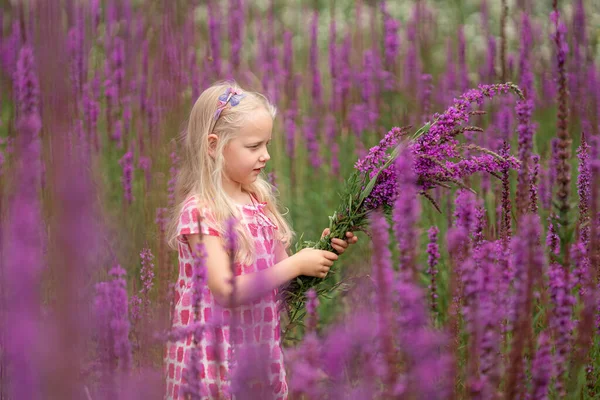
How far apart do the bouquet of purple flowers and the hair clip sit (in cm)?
51

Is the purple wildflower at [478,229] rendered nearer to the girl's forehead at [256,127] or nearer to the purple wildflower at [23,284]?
the girl's forehead at [256,127]

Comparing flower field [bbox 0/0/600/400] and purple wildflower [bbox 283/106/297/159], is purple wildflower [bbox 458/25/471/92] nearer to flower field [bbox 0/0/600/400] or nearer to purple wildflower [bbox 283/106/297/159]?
flower field [bbox 0/0/600/400]

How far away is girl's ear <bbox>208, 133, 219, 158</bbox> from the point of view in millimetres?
2385

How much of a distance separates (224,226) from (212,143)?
1.40 ft

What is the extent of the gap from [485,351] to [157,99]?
0.75 m

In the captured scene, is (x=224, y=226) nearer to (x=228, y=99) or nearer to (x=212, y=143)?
(x=212, y=143)

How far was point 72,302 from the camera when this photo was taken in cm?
51


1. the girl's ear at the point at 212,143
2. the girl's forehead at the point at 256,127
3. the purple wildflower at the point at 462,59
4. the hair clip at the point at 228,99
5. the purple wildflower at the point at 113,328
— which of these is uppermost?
the purple wildflower at the point at 462,59

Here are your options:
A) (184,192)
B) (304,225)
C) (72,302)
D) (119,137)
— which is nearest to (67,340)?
(72,302)

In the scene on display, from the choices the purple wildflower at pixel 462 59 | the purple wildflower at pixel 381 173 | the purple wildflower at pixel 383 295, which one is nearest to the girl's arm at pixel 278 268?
the purple wildflower at pixel 381 173

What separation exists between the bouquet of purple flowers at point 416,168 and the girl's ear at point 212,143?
0.48 meters

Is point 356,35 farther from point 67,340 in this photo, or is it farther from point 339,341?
point 67,340

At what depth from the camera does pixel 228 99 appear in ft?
7.97

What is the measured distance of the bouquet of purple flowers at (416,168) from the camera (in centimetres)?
188
